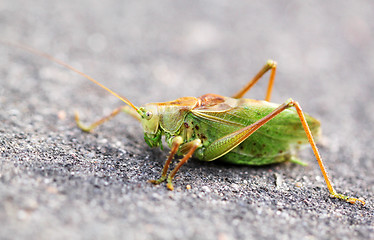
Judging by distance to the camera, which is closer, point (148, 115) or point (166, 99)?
point (148, 115)

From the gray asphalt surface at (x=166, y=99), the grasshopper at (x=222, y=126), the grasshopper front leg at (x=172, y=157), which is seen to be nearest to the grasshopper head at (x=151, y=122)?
the grasshopper at (x=222, y=126)

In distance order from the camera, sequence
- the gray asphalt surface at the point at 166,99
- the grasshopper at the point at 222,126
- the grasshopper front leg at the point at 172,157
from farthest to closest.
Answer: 1. the grasshopper at the point at 222,126
2. the grasshopper front leg at the point at 172,157
3. the gray asphalt surface at the point at 166,99

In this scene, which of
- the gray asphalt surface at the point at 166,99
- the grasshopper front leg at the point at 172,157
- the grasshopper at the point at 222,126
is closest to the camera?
the gray asphalt surface at the point at 166,99

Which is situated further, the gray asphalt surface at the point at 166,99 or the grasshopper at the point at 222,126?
the grasshopper at the point at 222,126

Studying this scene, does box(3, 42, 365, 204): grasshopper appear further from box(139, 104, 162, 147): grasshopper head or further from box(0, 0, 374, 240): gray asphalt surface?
box(0, 0, 374, 240): gray asphalt surface

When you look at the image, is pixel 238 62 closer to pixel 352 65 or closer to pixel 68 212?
pixel 352 65

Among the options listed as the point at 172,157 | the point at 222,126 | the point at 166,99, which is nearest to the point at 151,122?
the point at 172,157

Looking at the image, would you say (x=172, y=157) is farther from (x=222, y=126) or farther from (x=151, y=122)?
(x=222, y=126)

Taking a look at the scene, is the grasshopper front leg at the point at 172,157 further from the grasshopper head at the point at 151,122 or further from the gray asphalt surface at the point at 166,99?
the grasshopper head at the point at 151,122
